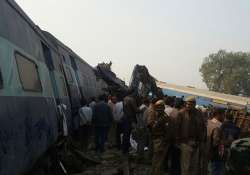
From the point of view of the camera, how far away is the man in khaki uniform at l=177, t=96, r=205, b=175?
28.2 ft

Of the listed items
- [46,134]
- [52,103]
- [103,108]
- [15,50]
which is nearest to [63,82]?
[103,108]

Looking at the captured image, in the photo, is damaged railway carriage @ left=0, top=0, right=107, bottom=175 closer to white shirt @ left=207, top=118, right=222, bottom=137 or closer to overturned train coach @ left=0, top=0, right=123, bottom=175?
overturned train coach @ left=0, top=0, right=123, bottom=175

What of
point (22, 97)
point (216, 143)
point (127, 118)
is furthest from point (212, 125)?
point (127, 118)

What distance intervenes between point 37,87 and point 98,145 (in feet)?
20.5

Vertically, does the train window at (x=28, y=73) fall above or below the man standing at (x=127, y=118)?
above

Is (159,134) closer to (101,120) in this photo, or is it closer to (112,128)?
(101,120)

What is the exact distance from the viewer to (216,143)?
8.80 m

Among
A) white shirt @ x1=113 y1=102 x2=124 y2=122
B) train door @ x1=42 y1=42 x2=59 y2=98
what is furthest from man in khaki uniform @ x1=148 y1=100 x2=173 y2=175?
white shirt @ x1=113 y1=102 x2=124 y2=122

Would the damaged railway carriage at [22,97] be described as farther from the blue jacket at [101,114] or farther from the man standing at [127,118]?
the man standing at [127,118]

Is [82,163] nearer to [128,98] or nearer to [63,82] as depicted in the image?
[63,82]

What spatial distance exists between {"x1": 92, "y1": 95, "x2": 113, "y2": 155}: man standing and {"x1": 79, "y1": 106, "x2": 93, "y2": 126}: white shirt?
508mm

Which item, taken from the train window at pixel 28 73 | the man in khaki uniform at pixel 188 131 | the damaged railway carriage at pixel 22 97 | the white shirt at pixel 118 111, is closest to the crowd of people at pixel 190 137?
the man in khaki uniform at pixel 188 131

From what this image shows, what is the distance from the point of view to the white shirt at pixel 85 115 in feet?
44.8

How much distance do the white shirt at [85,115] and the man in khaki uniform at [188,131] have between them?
5.41 m
